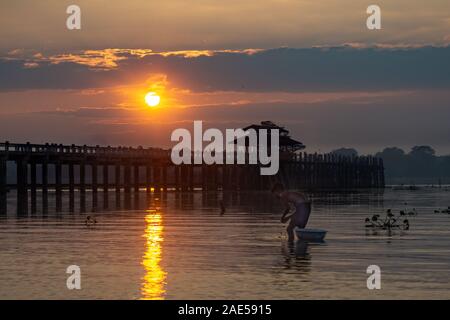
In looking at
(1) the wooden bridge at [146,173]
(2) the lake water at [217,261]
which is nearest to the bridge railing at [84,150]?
(1) the wooden bridge at [146,173]

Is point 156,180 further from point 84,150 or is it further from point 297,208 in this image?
point 297,208

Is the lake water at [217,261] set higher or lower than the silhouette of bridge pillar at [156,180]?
lower

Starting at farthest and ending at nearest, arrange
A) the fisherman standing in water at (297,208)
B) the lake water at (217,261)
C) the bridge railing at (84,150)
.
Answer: the bridge railing at (84,150) < the fisherman standing in water at (297,208) < the lake water at (217,261)

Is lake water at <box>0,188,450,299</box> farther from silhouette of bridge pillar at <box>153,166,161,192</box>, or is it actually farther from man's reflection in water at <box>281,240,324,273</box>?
silhouette of bridge pillar at <box>153,166,161,192</box>

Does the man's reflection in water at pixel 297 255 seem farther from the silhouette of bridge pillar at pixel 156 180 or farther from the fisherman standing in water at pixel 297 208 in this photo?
the silhouette of bridge pillar at pixel 156 180

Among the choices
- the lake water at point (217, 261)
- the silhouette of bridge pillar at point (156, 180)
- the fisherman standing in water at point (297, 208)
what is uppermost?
the silhouette of bridge pillar at point (156, 180)

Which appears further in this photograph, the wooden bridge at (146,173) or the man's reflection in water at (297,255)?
the wooden bridge at (146,173)

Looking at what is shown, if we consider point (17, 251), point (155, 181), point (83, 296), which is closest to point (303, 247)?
point (17, 251)

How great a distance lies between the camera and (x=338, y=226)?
37.0 meters

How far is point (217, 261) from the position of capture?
23641 millimetres

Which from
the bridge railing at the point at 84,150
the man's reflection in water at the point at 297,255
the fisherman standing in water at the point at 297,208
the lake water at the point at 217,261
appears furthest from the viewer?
the bridge railing at the point at 84,150

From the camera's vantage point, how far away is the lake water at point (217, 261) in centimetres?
1858

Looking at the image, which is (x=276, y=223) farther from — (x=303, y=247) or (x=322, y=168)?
(x=322, y=168)

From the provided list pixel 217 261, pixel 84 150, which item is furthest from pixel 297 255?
pixel 84 150
